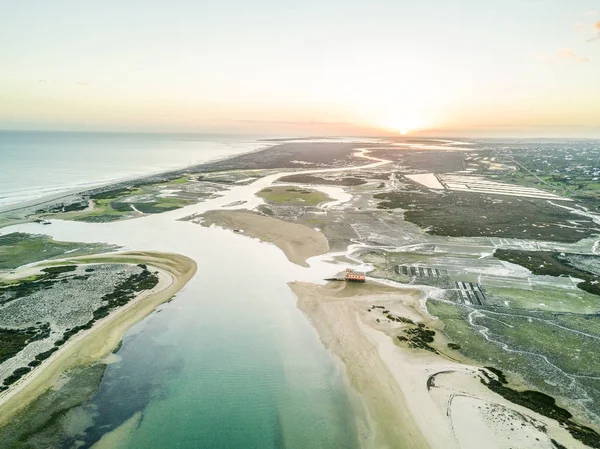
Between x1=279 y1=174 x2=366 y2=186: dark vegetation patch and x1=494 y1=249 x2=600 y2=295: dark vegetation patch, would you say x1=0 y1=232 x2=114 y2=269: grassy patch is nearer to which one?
x1=494 y1=249 x2=600 y2=295: dark vegetation patch

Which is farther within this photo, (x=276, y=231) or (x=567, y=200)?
(x=567, y=200)

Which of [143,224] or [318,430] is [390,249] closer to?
[318,430]

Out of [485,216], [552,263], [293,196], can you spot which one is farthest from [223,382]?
[293,196]

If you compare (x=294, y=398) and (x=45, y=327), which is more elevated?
(x=45, y=327)

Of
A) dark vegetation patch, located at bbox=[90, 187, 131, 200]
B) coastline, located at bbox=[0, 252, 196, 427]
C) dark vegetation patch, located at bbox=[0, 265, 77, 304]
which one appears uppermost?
dark vegetation patch, located at bbox=[90, 187, 131, 200]

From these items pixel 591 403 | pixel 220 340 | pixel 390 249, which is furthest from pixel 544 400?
pixel 390 249

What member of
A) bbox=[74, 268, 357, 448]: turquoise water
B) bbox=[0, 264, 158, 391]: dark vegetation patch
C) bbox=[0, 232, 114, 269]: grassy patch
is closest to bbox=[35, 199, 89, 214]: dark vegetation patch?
bbox=[0, 232, 114, 269]: grassy patch
